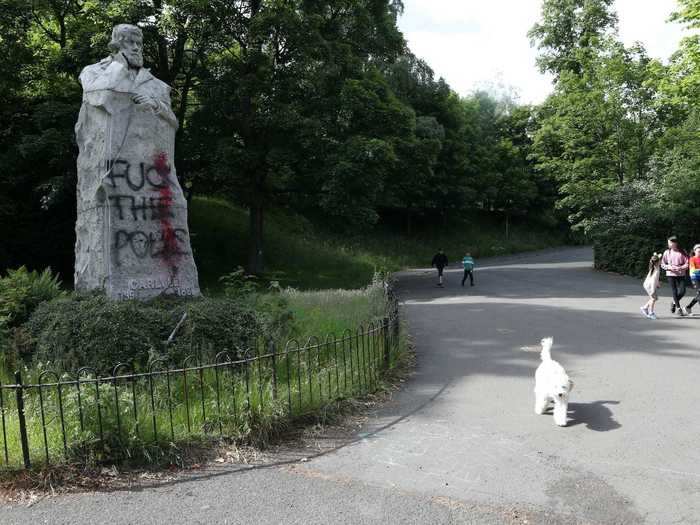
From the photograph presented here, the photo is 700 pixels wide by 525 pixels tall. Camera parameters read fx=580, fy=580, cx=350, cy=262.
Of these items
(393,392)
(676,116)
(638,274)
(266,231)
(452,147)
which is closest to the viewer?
(393,392)

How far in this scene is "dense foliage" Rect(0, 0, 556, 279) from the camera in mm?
17531

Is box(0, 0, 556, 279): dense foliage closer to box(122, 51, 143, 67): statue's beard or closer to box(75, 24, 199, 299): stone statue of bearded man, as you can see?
box(122, 51, 143, 67): statue's beard

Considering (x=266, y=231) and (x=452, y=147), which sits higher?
(x=452, y=147)

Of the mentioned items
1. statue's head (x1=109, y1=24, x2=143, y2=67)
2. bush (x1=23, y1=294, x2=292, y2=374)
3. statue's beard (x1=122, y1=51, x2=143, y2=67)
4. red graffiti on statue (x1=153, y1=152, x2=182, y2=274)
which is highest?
statue's head (x1=109, y1=24, x2=143, y2=67)

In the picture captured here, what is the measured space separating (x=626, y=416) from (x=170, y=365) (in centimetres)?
510

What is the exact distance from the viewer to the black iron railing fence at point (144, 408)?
489cm

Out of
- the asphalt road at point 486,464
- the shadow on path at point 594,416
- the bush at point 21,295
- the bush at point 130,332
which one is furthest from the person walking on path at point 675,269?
the bush at point 21,295

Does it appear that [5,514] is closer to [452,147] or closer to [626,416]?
[626,416]

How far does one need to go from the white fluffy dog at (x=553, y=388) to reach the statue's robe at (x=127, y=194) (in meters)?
5.39

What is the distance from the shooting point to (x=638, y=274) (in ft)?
71.7

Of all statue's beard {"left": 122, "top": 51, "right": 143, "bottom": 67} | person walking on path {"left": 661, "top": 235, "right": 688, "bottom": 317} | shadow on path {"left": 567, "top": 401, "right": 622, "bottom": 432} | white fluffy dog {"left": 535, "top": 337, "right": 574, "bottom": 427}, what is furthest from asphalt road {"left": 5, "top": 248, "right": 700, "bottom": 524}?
statue's beard {"left": 122, "top": 51, "right": 143, "bottom": 67}

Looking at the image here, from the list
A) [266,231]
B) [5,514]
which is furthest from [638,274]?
[5,514]

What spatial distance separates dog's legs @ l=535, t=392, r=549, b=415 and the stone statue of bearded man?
17.7 feet

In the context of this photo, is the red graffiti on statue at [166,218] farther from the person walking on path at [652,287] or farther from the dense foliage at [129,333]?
the person walking on path at [652,287]
